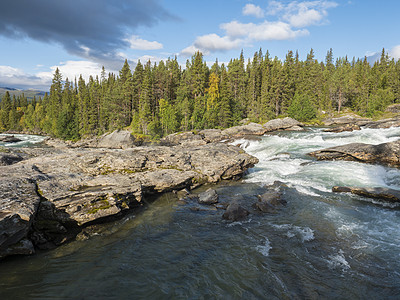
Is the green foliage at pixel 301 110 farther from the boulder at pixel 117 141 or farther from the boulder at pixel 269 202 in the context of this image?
the boulder at pixel 269 202

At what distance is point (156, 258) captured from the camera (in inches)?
386

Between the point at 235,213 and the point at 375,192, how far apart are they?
36.1 feet

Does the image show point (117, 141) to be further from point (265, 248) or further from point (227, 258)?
point (265, 248)

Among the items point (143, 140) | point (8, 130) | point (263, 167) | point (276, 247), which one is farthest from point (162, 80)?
point (8, 130)

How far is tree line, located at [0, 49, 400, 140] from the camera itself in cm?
6875

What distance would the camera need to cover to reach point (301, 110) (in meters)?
70.4

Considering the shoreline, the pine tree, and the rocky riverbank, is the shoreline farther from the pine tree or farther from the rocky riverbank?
the pine tree

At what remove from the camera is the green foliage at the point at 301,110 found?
70.1 metres

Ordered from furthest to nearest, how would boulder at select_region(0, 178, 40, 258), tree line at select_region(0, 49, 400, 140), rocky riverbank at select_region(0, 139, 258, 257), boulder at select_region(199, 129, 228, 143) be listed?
tree line at select_region(0, 49, 400, 140) → boulder at select_region(199, 129, 228, 143) → rocky riverbank at select_region(0, 139, 258, 257) → boulder at select_region(0, 178, 40, 258)

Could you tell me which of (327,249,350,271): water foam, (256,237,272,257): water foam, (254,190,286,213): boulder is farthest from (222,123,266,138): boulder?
(327,249,350,271): water foam

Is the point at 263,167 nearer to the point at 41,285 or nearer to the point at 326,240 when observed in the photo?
the point at 326,240

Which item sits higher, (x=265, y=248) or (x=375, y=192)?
(x=375, y=192)

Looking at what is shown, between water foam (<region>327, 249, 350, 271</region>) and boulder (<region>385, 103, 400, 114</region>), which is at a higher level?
boulder (<region>385, 103, 400, 114</region>)

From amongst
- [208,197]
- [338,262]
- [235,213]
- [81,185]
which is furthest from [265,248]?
[81,185]
